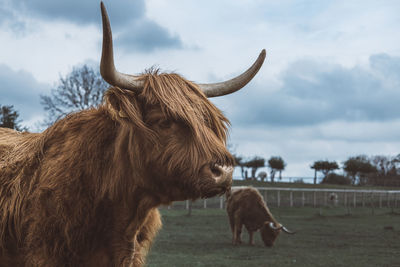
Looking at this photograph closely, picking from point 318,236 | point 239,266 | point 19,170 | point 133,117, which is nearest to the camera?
point 133,117

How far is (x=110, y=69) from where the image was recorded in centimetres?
304

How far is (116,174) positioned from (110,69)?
70cm

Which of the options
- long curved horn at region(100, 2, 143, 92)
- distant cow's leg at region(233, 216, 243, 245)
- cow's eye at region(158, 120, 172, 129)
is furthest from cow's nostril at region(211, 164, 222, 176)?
distant cow's leg at region(233, 216, 243, 245)

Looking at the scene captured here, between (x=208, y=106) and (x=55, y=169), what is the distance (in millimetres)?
1157

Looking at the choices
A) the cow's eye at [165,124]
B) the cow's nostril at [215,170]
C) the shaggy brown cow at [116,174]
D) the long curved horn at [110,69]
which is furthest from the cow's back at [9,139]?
the cow's nostril at [215,170]

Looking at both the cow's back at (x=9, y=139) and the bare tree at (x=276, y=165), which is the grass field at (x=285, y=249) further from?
the bare tree at (x=276, y=165)

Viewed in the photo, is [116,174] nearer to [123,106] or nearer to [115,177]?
[115,177]

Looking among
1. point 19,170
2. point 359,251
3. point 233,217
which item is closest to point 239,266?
point 359,251

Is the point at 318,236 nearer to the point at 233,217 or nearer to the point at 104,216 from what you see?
the point at 233,217

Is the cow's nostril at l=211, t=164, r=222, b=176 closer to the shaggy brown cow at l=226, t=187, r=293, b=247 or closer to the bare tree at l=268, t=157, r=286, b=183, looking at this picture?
the shaggy brown cow at l=226, t=187, r=293, b=247

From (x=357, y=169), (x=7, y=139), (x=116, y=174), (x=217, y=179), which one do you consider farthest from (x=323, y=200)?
(x=217, y=179)

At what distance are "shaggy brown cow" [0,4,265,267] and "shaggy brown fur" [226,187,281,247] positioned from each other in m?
12.6

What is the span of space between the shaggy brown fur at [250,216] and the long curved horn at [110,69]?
42.5 feet

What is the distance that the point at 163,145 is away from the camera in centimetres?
307
